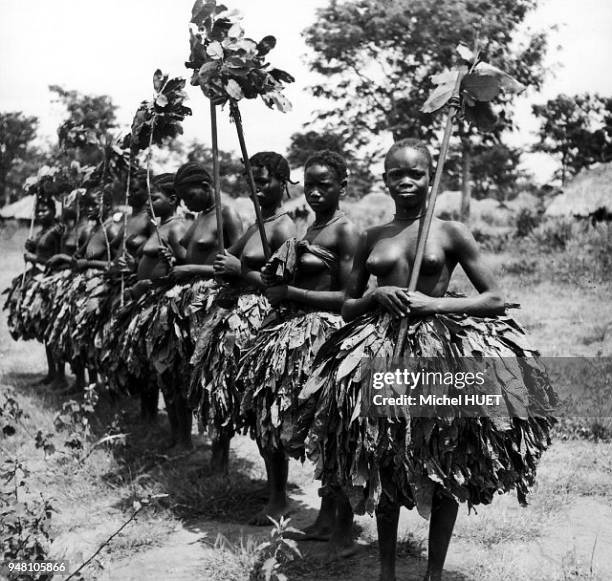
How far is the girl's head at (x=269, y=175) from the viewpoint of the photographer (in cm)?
455

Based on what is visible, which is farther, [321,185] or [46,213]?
[46,213]

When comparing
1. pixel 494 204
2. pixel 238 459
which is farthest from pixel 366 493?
pixel 494 204

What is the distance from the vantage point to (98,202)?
7281 millimetres

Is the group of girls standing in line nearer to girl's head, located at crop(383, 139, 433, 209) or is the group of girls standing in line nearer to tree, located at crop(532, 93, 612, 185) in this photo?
girl's head, located at crop(383, 139, 433, 209)

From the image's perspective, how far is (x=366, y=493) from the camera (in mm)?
2994

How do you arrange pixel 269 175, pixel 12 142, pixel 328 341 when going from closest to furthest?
pixel 328 341
pixel 269 175
pixel 12 142

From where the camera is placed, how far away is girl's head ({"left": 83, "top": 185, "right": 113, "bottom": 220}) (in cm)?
682

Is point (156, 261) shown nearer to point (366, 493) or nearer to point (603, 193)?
point (366, 493)

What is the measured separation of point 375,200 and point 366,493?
19050 millimetres

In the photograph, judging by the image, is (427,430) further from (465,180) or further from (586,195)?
(465,180)

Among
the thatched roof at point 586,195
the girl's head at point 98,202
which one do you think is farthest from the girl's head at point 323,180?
the thatched roof at point 586,195

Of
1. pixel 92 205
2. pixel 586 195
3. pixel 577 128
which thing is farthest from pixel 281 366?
pixel 577 128

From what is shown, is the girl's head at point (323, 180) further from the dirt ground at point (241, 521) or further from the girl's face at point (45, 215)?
the girl's face at point (45, 215)

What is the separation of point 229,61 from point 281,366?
166cm
